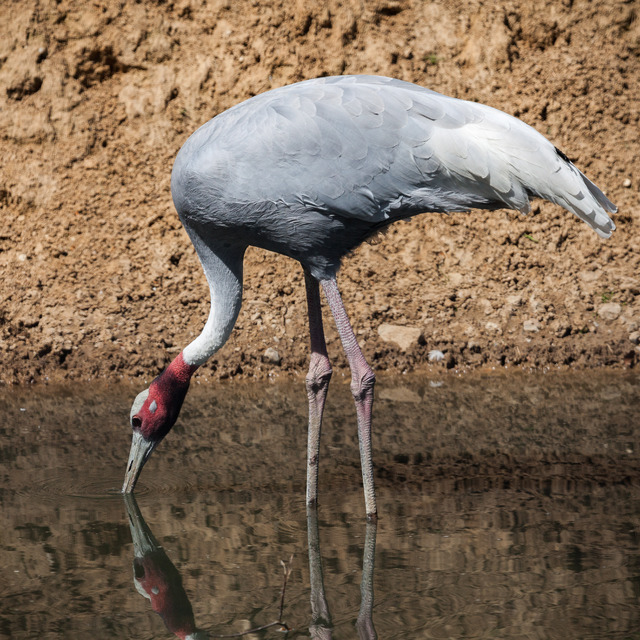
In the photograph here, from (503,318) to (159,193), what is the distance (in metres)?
3.37

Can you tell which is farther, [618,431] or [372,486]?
[618,431]

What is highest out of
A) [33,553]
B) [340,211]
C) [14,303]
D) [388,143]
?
[388,143]

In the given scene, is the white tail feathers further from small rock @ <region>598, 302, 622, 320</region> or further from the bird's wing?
small rock @ <region>598, 302, 622, 320</region>

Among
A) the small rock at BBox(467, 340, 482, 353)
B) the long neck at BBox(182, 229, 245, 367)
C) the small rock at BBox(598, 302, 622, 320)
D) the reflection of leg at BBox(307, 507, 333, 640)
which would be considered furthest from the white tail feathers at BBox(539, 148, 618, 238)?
the small rock at BBox(598, 302, 622, 320)

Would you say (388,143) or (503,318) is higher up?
(388,143)

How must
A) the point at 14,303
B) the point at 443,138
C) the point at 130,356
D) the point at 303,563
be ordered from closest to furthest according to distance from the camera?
1. the point at 303,563
2. the point at 443,138
3. the point at 130,356
4. the point at 14,303

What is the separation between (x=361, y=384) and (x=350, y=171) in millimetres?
1045

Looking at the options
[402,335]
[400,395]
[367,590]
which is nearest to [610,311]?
[402,335]

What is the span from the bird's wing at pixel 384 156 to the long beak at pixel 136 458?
1.35 meters

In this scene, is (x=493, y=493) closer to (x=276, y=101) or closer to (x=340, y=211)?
(x=340, y=211)

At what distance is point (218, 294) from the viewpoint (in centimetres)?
482

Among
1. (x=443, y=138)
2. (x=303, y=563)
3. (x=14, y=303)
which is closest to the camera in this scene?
(x=303, y=563)

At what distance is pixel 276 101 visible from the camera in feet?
14.6

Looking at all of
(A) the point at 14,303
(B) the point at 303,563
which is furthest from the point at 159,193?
(B) the point at 303,563
